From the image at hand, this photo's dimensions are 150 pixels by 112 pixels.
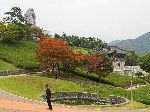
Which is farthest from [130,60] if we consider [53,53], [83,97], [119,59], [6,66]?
[83,97]

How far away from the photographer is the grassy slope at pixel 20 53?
79.4 m

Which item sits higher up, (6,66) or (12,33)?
(12,33)

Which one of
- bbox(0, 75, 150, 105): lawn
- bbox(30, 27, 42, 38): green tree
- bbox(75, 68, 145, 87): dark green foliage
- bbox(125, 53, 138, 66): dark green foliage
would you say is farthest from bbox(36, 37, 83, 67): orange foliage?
bbox(125, 53, 138, 66): dark green foliage

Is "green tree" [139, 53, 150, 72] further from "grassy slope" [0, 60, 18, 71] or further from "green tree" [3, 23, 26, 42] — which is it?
"grassy slope" [0, 60, 18, 71]

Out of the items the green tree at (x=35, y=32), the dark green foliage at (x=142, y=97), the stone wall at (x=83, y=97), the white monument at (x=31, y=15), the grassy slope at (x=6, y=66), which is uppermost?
the white monument at (x=31, y=15)

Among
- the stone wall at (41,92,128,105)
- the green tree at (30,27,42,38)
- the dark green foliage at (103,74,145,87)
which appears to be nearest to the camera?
the stone wall at (41,92,128,105)

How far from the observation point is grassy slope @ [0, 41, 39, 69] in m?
79.4

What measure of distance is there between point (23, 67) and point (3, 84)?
81.8ft

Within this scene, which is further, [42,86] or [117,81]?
[117,81]

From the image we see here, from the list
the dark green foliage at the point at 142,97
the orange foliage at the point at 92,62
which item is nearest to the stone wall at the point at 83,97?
the dark green foliage at the point at 142,97

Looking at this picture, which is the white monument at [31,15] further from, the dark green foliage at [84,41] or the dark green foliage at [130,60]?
the dark green foliage at [130,60]

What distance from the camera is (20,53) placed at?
90.5 metres

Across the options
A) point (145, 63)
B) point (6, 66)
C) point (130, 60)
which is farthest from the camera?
point (130, 60)

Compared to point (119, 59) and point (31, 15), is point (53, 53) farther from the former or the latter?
point (31, 15)
